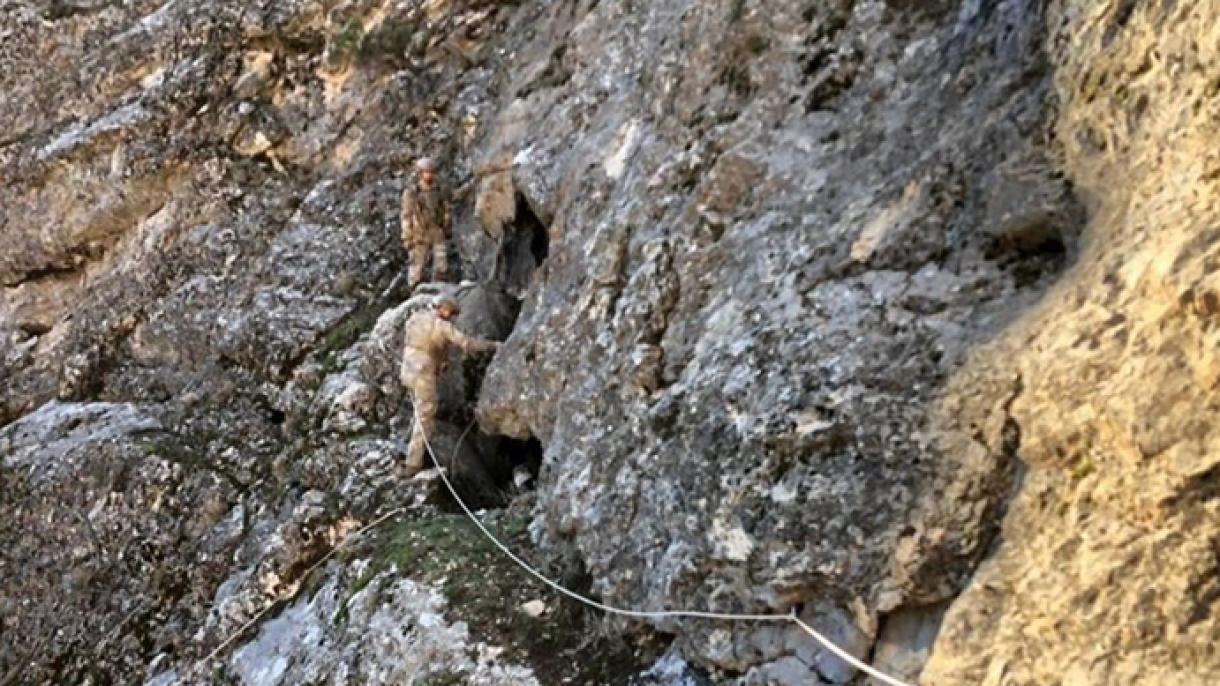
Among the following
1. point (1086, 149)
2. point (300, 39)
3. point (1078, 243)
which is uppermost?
point (300, 39)

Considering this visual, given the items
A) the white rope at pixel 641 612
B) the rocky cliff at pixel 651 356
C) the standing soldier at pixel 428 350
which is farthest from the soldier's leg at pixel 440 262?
the white rope at pixel 641 612

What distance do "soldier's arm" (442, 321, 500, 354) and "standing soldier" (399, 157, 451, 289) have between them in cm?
219

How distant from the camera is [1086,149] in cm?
466

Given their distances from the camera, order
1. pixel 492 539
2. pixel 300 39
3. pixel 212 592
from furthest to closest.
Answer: pixel 300 39 → pixel 212 592 → pixel 492 539

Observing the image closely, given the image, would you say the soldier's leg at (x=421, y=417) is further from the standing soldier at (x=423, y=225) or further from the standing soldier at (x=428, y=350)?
the standing soldier at (x=423, y=225)

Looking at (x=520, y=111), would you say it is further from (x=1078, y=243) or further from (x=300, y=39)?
(x=1078, y=243)

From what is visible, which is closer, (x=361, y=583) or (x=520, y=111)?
(x=361, y=583)

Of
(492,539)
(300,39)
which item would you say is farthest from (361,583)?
(300,39)

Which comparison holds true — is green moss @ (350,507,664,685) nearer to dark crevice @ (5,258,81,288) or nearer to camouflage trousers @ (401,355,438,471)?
camouflage trousers @ (401,355,438,471)

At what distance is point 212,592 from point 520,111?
6.09 metres

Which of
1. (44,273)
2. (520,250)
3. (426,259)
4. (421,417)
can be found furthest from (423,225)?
(44,273)

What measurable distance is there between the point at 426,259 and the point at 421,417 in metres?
2.98

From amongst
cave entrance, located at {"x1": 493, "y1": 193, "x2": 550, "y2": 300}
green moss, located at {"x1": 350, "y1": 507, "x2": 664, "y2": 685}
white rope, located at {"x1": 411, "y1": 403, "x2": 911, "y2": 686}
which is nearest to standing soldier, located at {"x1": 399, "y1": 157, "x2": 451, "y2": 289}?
cave entrance, located at {"x1": 493, "y1": 193, "x2": 550, "y2": 300}

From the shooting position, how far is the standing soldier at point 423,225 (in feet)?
38.6
